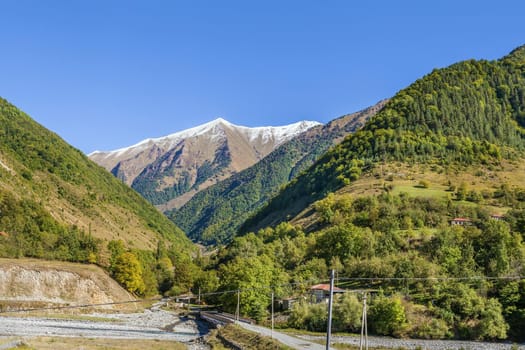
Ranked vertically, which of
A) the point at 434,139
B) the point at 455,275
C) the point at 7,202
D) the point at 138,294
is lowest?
the point at 138,294

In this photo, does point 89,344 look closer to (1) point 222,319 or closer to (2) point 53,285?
(1) point 222,319

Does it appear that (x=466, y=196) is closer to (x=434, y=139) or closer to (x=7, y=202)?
(x=434, y=139)

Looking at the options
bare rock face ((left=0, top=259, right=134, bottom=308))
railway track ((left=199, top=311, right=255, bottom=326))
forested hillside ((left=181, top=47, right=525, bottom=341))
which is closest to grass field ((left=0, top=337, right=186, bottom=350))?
railway track ((left=199, top=311, right=255, bottom=326))

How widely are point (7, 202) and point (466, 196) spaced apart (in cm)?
12823

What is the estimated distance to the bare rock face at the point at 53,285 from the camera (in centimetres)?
10950

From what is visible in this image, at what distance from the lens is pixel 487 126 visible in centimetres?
19562

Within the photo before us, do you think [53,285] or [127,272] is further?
[127,272]

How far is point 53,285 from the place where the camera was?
117 metres

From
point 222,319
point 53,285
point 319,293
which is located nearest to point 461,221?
point 319,293

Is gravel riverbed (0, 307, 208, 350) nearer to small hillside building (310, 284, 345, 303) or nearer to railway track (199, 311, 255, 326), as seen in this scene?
railway track (199, 311, 255, 326)

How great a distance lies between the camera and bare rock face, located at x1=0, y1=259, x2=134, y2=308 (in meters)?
110

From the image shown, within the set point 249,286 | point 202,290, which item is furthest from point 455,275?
point 202,290

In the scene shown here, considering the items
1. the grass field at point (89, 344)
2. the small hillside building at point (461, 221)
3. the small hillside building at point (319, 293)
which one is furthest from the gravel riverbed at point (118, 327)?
the small hillside building at point (461, 221)

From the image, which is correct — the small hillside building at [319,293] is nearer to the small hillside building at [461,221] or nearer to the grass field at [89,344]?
the grass field at [89,344]
